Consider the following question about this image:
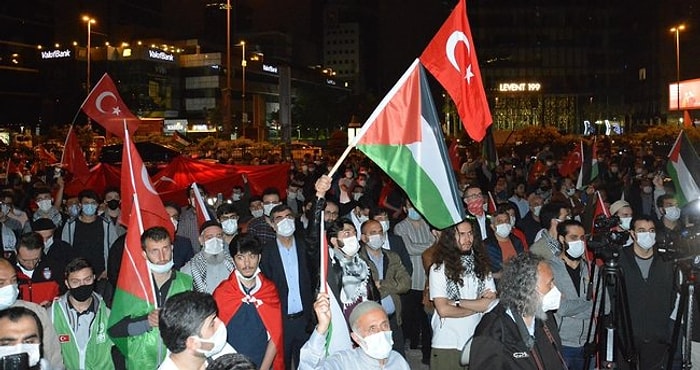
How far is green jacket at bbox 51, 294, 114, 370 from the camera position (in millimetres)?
5570

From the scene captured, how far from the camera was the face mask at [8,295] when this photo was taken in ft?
16.9

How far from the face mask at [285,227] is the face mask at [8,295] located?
2.48m

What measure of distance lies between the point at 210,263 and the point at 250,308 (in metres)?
1.30

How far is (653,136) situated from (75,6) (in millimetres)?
80403

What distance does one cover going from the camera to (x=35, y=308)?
512cm

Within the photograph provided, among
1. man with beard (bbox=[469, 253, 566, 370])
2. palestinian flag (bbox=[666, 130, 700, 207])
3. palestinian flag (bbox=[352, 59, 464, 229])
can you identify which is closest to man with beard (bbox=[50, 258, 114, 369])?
palestinian flag (bbox=[352, 59, 464, 229])

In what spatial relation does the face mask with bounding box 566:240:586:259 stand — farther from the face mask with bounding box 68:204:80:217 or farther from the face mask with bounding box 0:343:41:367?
the face mask with bounding box 68:204:80:217

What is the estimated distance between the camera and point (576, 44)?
9731 cm

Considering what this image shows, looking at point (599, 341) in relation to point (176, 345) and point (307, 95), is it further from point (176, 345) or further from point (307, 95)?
point (307, 95)

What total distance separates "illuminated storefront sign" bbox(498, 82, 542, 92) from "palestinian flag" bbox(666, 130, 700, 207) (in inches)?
3332

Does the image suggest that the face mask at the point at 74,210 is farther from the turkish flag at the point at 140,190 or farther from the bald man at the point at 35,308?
the bald man at the point at 35,308

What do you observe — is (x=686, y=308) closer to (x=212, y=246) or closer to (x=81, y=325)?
(x=212, y=246)

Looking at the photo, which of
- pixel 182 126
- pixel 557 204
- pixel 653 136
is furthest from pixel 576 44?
pixel 557 204

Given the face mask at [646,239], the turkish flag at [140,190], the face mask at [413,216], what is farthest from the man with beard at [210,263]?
the face mask at [646,239]
